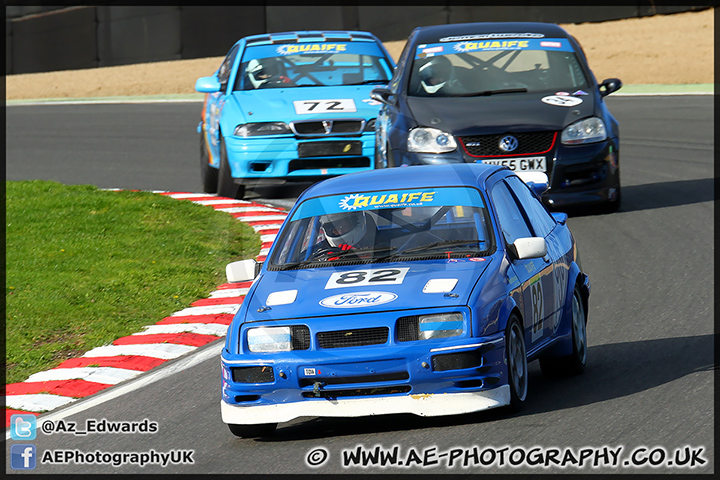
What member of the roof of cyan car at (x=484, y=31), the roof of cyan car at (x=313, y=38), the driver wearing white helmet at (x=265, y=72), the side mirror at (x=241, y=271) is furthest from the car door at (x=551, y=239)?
the roof of cyan car at (x=313, y=38)

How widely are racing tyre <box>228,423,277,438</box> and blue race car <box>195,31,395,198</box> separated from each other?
304 inches

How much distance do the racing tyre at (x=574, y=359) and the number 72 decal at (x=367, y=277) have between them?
1.24 meters

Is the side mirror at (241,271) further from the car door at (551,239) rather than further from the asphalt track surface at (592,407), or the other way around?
the car door at (551,239)

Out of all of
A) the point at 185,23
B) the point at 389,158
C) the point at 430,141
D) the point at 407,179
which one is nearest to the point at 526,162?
the point at 430,141

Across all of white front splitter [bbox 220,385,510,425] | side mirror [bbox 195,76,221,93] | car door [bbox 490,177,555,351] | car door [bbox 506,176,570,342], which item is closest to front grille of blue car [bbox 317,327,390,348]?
white front splitter [bbox 220,385,510,425]

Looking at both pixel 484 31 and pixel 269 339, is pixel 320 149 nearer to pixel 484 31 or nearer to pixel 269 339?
pixel 484 31

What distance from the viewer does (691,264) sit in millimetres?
10578

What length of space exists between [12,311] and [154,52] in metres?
21.0

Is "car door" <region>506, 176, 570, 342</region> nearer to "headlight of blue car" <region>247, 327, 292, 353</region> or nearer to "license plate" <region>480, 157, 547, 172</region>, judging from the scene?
"headlight of blue car" <region>247, 327, 292, 353</region>

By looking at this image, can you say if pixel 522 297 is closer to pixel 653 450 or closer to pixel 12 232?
pixel 653 450

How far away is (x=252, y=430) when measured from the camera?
6.44 meters

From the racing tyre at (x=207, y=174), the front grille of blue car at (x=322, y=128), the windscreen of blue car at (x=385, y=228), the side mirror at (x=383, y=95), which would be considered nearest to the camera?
the windscreen of blue car at (x=385, y=228)

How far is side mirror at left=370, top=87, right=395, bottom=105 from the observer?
13.0 meters

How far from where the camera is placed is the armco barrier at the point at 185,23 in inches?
1089
